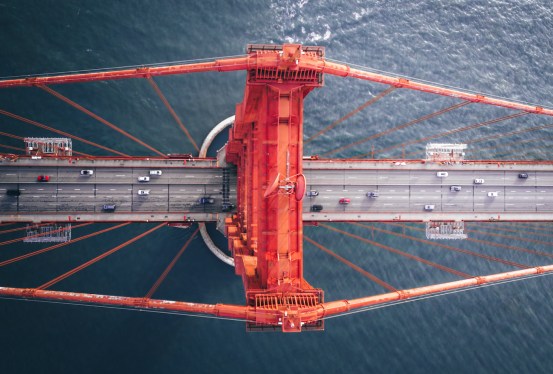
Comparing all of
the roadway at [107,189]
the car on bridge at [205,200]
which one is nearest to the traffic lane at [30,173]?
the roadway at [107,189]

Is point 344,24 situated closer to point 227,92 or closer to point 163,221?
point 227,92

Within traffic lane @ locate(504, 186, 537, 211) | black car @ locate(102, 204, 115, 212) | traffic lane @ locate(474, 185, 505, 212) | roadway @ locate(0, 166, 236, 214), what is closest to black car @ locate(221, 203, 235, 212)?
roadway @ locate(0, 166, 236, 214)

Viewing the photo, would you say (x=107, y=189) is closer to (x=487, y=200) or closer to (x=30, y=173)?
(x=30, y=173)

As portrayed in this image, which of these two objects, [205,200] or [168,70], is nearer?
[168,70]

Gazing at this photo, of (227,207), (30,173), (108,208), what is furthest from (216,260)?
(30,173)

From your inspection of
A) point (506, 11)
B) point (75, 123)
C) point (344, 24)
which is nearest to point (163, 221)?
point (75, 123)

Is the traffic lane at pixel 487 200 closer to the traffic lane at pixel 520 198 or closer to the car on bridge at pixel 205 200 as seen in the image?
the traffic lane at pixel 520 198

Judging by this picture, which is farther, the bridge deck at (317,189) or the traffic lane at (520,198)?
the traffic lane at (520,198)

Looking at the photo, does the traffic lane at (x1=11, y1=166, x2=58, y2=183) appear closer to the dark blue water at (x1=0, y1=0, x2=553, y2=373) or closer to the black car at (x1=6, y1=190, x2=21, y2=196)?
the black car at (x1=6, y1=190, x2=21, y2=196)

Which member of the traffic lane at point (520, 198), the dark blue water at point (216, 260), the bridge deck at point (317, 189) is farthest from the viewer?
the traffic lane at point (520, 198)
